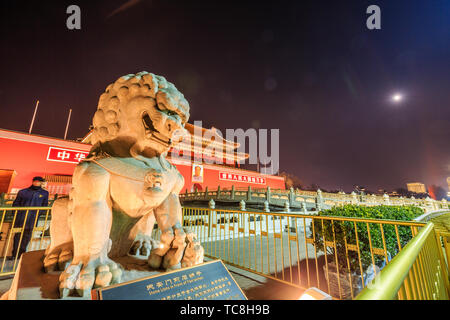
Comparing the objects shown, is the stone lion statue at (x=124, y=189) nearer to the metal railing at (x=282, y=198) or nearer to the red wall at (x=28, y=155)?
the metal railing at (x=282, y=198)

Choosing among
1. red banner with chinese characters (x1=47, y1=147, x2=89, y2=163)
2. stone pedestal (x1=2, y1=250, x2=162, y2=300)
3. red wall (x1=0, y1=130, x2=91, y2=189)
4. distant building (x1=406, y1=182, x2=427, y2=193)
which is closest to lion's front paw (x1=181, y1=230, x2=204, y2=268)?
stone pedestal (x1=2, y1=250, x2=162, y2=300)

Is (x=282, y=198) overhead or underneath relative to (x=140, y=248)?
overhead

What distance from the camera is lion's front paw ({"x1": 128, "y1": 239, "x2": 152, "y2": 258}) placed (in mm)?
1792

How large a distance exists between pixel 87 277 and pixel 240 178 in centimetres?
2000

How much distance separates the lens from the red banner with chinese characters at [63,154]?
11458 millimetres

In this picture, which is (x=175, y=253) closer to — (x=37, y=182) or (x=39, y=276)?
(x=39, y=276)

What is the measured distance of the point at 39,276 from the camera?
137 centimetres

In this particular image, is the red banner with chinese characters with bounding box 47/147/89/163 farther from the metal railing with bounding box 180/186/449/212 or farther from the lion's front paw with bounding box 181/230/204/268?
the lion's front paw with bounding box 181/230/204/268

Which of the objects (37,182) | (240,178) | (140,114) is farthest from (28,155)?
(240,178)

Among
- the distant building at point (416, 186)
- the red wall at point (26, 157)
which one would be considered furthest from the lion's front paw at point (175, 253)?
the distant building at point (416, 186)

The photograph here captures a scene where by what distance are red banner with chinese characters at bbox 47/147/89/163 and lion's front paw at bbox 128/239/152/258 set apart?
12.6m

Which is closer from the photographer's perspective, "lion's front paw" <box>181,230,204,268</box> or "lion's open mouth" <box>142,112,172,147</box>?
"lion's front paw" <box>181,230,204,268</box>

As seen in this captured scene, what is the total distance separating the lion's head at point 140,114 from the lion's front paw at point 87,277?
89 cm

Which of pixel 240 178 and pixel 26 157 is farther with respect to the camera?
pixel 240 178
